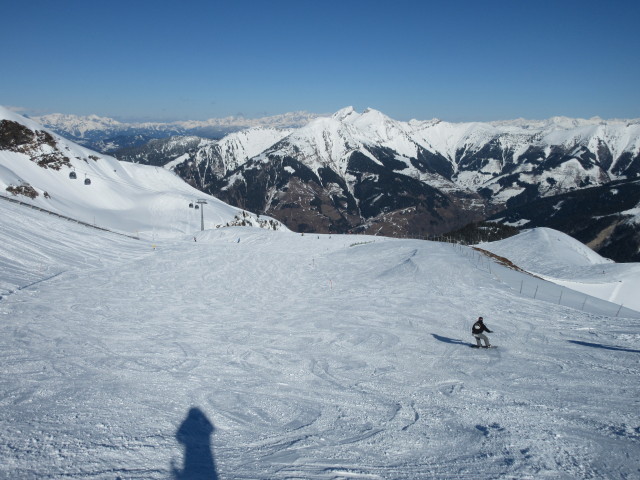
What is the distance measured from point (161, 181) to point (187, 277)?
4170 inches

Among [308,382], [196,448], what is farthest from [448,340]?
[196,448]

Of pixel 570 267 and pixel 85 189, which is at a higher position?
pixel 85 189

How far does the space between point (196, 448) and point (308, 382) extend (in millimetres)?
5738

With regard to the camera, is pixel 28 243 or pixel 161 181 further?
pixel 161 181

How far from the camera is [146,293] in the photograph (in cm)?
3072

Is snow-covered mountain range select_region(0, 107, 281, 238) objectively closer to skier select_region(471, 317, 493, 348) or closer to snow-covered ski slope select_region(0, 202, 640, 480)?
snow-covered ski slope select_region(0, 202, 640, 480)

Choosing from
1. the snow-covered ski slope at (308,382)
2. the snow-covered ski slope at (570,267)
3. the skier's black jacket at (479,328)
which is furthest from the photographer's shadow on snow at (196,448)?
the snow-covered ski slope at (570,267)

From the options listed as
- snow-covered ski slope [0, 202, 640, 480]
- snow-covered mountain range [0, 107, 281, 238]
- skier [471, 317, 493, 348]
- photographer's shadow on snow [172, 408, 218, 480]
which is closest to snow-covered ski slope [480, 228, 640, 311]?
snow-covered ski slope [0, 202, 640, 480]

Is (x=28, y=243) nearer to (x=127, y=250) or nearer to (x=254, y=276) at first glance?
(x=127, y=250)

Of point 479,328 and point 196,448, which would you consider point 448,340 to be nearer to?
point 479,328

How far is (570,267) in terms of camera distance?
58219 millimetres

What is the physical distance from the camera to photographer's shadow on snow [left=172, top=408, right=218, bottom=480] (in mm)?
8992

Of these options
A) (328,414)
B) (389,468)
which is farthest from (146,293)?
(389,468)

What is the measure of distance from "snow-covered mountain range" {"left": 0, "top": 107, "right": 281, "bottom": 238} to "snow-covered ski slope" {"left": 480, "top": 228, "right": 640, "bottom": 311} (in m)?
65.8
